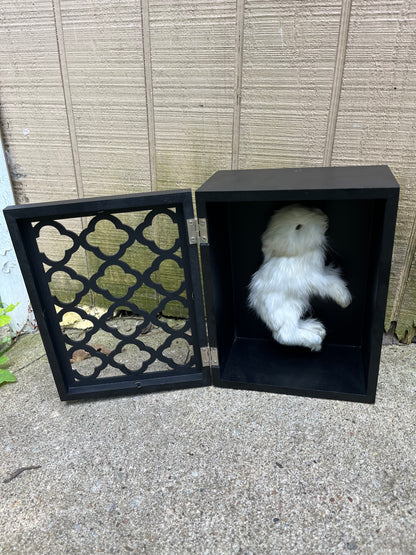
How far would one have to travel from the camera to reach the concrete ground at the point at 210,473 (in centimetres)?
90

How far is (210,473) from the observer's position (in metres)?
1.05

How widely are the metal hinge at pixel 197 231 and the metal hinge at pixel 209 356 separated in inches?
14.5

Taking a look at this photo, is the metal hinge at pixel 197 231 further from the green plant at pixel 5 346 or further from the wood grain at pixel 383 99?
the green plant at pixel 5 346

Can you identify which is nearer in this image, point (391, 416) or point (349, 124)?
point (391, 416)

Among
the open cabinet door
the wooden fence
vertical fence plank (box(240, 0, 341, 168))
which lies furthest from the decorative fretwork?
vertical fence plank (box(240, 0, 341, 168))

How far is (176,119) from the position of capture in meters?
1.43

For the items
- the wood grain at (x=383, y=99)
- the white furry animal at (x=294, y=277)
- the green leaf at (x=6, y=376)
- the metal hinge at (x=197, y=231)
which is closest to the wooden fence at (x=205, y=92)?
the wood grain at (x=383, y=99)

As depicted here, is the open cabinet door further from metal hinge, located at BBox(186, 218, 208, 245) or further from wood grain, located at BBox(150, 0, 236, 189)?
wood grain, located at BBox(150, 0, 236, 189)

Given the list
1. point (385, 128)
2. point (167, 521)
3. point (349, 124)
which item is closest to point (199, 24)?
point (349, 124)

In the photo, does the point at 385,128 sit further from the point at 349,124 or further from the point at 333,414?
the point at 333,414

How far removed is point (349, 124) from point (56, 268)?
1084mm

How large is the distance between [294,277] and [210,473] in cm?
63

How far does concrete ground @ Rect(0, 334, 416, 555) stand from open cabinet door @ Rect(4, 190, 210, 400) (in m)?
0.11

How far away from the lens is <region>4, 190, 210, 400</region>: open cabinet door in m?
1.13
